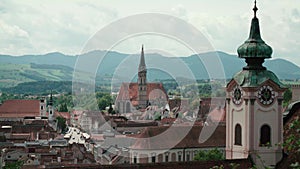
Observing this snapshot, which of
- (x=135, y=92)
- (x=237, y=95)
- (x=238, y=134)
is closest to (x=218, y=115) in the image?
(x=135, y=92)

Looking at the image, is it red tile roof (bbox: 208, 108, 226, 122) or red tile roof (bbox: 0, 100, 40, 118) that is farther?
red tile roof (bbox: 0, 100, 40, 118)

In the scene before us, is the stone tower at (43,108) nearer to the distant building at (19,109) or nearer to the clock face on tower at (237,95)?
the distant building at (19,109)

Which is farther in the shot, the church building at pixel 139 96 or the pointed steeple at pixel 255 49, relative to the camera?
the church building at pixel 139 96

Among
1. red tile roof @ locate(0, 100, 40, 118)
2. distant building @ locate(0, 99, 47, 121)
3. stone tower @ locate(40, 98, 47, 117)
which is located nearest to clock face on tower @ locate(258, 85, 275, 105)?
distant building @ locate(0, 99, 47, 121)

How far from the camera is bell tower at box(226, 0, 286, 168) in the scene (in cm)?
2294

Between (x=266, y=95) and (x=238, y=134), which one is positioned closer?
(x=266, y=95)

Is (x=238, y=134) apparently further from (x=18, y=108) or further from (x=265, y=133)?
(x=18, y=108)

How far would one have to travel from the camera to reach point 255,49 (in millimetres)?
23359

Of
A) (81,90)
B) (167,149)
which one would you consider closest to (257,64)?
(167,149)

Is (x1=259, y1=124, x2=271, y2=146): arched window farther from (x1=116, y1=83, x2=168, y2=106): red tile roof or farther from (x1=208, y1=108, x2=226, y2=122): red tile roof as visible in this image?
(x1=116, y1=83, x2=168, y2=106): red tile roof

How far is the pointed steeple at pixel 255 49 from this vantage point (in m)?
23.3

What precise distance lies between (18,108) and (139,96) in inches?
1037

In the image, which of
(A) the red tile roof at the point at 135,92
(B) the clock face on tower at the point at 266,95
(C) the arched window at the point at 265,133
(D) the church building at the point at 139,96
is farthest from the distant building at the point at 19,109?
(B) the clock face on tower at the point at 266,95

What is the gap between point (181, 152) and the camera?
53.1m
